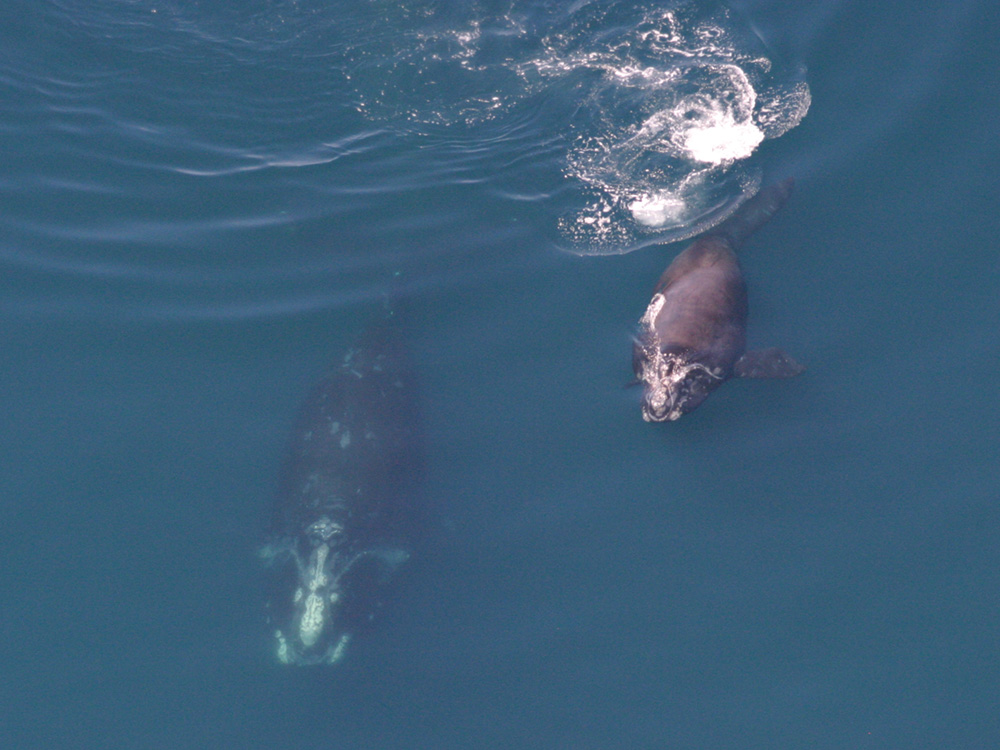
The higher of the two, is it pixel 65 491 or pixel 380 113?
pixel 380 113

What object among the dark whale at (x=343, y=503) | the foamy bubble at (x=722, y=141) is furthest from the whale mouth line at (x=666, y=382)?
the foamy bubble at (x=722, y=141)

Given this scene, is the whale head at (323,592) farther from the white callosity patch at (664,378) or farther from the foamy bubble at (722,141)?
the foamy bubble at (722,141)

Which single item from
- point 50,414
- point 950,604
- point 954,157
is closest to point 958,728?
point 950,604

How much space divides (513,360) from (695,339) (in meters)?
4.21

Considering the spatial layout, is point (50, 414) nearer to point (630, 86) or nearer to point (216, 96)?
point (216, 96)

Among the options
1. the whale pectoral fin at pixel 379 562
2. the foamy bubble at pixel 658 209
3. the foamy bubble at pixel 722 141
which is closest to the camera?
the whale pectoral fin at pixel 379 562

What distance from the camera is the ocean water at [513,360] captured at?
1684cm

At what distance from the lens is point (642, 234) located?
22297mm

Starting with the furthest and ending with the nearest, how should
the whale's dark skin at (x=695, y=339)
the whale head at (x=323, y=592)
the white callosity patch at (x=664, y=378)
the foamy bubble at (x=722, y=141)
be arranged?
1. the foamy bubble at (x=722, y=141)
2. the whale's dark skin at (x=695, y=339)
3. the white callosity patch at (x=664, y=378)
4. the whale head at (x=323, y=592)

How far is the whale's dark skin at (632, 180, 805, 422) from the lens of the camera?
1934 cm

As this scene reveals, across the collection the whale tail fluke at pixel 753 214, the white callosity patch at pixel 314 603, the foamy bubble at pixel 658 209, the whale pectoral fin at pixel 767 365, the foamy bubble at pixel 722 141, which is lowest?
the white callosity patch at pixel 314 603

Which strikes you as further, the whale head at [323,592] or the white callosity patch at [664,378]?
the white callosity patch at [664,378]

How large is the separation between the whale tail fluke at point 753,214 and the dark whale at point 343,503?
8732 millimetres

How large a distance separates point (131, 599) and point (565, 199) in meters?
14.0
